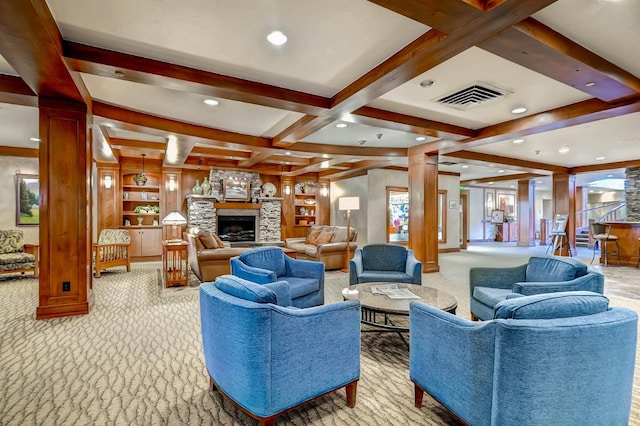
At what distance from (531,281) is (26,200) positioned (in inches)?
383

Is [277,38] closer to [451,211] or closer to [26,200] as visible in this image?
[26,200]

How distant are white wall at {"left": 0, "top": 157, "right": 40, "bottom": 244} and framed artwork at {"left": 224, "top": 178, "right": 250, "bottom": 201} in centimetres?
428

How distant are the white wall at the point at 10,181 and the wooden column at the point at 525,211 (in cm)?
1490

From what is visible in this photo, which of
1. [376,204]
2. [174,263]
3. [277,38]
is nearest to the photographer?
[277,38]

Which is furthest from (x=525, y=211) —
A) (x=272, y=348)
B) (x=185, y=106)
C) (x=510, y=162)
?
(x=272, y=348)

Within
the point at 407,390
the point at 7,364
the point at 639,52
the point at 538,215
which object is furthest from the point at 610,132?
the point at 538,215

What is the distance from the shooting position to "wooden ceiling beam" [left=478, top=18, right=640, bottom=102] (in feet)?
8.01

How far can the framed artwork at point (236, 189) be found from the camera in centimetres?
938

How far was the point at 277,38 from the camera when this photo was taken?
2.69 metres

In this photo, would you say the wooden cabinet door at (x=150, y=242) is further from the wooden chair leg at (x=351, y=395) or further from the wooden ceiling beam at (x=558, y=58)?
the wooden ceiling beam at (x=558, y=58)

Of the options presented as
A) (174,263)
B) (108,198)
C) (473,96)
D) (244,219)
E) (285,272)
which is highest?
(473,96)

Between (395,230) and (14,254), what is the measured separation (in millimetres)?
9005

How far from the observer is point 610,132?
5.81 meters

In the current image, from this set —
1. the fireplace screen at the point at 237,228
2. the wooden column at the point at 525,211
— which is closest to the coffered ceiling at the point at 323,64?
the fireplace screen at the point at 237,228
